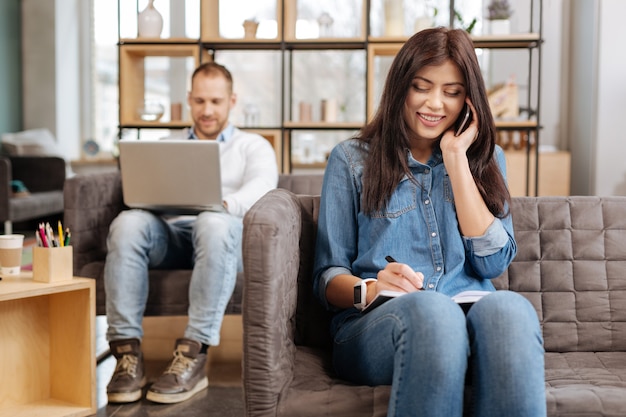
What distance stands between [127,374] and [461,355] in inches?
53.5

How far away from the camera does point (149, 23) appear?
3889 mm

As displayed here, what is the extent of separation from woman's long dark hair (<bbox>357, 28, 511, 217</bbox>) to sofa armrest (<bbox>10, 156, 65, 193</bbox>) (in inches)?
217

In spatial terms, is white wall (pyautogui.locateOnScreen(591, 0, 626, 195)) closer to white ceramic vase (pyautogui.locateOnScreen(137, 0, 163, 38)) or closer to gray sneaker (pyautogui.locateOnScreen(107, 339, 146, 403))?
white ceramic vase (pyautogui.locateOnScreen(137, 0, 163, 38))

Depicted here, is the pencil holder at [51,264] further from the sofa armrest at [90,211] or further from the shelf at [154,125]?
the shelf at [154,125]

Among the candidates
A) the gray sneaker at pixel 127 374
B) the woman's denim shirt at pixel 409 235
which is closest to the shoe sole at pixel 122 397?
the gray sneaker at pixel 127 374

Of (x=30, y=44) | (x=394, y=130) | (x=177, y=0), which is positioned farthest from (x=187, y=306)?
(x=30, y=44)

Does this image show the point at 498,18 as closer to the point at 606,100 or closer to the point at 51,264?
the point at 606,100

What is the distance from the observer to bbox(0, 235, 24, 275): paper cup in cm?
213

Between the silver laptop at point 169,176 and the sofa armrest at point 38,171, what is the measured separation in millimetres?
4412

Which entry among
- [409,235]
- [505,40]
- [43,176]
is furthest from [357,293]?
[43,176]

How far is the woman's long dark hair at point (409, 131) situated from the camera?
1.58 meters

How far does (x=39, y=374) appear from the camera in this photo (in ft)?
7.19

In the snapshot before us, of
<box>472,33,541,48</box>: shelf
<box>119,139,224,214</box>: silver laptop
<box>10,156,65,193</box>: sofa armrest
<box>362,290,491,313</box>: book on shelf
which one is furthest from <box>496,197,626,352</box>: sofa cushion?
<box>10,156,65,193</box>: sofa armrest

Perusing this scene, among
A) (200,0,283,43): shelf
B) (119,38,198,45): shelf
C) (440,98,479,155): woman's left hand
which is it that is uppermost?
(200,0,283,43): shelf
